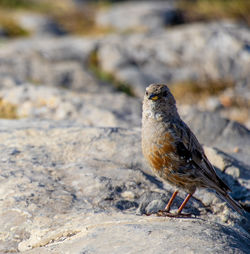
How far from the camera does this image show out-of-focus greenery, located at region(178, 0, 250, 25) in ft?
61.2

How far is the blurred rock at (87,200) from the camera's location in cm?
366

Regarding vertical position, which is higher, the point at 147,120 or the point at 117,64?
the point at 147,120

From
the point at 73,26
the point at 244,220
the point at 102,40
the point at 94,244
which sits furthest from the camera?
the point at 73,26

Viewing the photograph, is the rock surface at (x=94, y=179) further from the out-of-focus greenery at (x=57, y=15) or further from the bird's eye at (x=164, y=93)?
the out-of-focus greenery at (x=57, y=15)

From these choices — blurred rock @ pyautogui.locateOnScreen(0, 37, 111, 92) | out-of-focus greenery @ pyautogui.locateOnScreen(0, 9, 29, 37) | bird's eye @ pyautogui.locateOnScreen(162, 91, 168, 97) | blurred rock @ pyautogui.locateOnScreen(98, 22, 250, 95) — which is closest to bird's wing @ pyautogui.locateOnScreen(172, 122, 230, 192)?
bird's eye @ pyautogui.locateOnScreen(162, 91, 168, 97)

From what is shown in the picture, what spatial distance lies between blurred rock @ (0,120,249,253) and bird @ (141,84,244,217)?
333mm

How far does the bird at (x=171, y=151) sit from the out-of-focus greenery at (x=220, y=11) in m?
15.1

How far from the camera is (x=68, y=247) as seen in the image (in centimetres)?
360

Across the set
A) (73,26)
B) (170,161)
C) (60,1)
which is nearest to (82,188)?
(170,161)

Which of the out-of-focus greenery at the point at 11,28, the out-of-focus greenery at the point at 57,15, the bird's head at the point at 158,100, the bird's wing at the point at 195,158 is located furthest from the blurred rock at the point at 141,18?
the bird's wing at the point at 195,158

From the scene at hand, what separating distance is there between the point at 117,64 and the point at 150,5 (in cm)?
1069

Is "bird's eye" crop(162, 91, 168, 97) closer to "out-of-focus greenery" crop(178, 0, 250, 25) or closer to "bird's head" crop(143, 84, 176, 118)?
"bird's head" crop(143, 84, 176, 118)

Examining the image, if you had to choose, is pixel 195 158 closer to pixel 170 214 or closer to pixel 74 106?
pixel 170 214

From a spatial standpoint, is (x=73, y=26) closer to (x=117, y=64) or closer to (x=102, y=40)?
(x=102, y=40)
